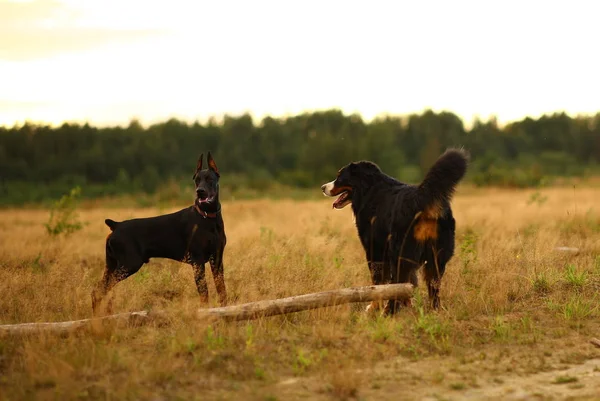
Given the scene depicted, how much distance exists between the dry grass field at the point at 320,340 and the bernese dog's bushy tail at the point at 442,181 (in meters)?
1.14

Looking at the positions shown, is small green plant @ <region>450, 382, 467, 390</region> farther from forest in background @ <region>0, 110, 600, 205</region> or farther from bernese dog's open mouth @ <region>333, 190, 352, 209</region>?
Result: forest in background @ <region>0, 110, 600, 205</region>

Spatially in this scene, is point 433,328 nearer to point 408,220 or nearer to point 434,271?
point 434,271

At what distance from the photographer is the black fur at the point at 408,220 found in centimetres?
686

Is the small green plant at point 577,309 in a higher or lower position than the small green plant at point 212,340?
lower

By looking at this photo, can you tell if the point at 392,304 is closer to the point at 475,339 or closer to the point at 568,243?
the point at 475,339

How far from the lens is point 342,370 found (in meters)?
5.17

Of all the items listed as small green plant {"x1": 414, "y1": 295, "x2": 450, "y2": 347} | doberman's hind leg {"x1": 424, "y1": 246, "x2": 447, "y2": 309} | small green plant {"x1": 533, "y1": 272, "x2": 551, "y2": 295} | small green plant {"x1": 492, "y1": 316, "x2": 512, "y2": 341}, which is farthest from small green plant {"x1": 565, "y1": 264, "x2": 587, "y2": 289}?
small green plant {"x1": 414, "y1": 295, "x2": 450, "y2": 347}

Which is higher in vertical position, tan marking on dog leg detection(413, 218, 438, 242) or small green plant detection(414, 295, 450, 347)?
tan marking on dog leg detection(413, 218, 438, 242)

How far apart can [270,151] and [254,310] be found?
53.5 metres

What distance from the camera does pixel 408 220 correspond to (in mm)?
7059

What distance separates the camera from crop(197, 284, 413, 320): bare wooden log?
6488 millimetres

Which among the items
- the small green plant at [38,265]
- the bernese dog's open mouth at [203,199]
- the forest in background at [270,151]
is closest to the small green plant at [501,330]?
the bernese dog's open mouth at [203,199]

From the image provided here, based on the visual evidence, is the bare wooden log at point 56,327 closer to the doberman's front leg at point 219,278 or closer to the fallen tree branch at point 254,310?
the fallen tree branch at point 254,310

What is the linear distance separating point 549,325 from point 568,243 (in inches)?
194
